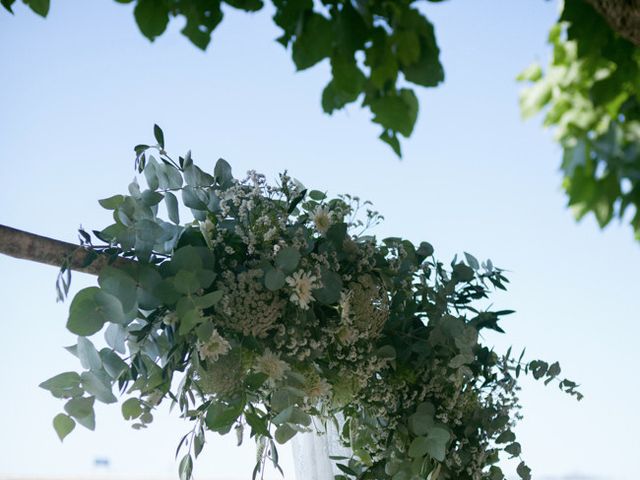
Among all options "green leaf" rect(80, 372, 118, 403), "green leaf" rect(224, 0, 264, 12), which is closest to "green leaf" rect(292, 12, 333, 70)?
"green leaf" rect(224, 0, 264, 12)

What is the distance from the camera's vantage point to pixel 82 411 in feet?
4.09

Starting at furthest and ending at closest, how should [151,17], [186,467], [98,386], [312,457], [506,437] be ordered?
[312,457]
[506,437]
[186,467]
[98,386]
[151,17]

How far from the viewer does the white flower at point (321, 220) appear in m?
1.42

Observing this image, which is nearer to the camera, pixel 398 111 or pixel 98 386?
pixel 398 111

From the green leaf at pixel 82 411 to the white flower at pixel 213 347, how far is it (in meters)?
0.20

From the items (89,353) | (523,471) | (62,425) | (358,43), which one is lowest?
(523,471)

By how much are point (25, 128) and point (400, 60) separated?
3.43 m

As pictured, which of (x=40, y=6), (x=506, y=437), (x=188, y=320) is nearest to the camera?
(x=40, y=6)

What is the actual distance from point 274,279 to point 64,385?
1.22ft

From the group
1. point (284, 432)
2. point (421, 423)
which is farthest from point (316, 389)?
point (421, 423)

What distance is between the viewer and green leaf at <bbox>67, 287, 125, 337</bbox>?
1.17 m

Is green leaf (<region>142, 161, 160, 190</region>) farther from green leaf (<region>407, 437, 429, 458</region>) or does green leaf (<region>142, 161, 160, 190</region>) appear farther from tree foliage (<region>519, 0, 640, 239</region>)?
tree foliage (<region>519, 0, 640, 239</region>)

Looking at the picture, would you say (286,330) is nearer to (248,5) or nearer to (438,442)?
(438,442)

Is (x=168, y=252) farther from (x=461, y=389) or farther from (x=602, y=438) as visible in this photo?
(x=602, y=438)
